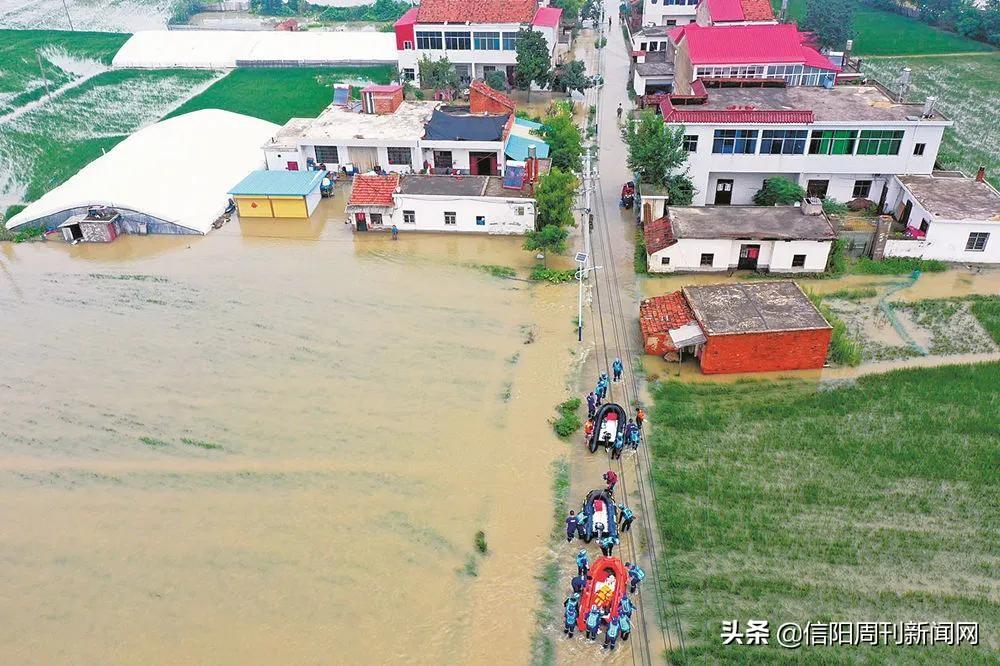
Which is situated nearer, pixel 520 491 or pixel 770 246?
pixel 520 491

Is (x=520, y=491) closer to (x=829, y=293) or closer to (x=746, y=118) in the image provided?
(x=829, y=293)

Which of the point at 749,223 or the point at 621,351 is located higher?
the point at 749,223

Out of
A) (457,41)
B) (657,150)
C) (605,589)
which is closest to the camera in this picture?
(605,589)

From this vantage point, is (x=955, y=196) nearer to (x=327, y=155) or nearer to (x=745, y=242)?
(x=745, y=242)

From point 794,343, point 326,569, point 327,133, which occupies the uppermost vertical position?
point 327,133

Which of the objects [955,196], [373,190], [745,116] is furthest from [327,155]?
[955,196]

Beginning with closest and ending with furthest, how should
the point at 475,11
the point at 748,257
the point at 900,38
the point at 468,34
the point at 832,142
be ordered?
the point at 748,257 < the point at 832,142 < the point at 468,34 < the point at 475,11 < the point at 900,38

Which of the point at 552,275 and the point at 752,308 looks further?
the point at 552,275

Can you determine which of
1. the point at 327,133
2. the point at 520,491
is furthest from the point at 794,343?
the point at 327,133
